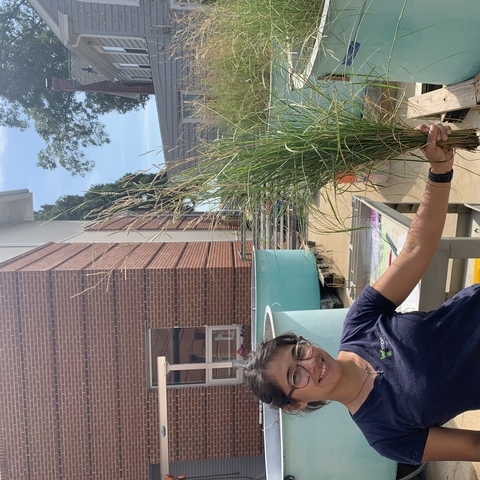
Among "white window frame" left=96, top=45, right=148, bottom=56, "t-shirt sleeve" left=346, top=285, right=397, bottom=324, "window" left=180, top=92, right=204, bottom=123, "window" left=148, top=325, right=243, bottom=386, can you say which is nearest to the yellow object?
"t-shirt sleeve" left=346, top=285, right=397, bottom=324

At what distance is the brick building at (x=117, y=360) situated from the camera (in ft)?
18.9

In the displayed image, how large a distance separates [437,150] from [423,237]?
385 millimetres

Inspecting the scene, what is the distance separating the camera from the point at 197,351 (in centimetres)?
621

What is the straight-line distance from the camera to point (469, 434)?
1.63 meters

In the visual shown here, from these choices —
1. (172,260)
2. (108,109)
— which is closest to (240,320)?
(172,260)

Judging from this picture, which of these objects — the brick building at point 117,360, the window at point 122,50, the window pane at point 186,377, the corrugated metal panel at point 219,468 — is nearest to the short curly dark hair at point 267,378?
the brick building at point 117,360

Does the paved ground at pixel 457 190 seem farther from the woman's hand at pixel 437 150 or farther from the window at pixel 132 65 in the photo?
the window at pixel 132 65

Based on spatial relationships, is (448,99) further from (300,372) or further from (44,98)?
(44,98)

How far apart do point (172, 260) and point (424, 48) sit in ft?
15.6

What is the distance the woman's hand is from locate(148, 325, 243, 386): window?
191 inches

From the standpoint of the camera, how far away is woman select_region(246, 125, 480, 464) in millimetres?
1608

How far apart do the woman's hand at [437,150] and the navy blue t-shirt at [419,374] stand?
1.80ft

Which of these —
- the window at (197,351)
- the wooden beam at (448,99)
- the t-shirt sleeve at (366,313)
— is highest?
the wooden beam at (448,99)

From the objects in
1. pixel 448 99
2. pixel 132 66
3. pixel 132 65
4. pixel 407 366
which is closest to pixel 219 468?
pixel 407 366
